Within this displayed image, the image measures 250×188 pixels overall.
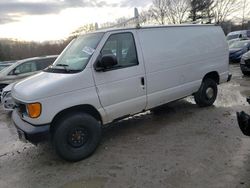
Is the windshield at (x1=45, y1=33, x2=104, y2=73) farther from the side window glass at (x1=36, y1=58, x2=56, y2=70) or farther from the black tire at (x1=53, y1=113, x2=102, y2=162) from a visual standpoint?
the side window glass at (x1=36, y1=58, x2=56, y2=70)

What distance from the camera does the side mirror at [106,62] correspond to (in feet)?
14.4

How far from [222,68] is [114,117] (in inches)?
144

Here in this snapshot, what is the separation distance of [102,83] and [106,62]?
0.39 m

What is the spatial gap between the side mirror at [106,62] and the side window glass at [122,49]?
0.93ft

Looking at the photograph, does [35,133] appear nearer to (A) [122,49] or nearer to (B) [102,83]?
(B) [102,83]

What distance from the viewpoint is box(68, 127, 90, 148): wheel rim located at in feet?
14.2

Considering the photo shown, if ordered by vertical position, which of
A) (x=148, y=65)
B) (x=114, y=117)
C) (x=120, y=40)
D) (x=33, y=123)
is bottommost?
(x=114, y=117)

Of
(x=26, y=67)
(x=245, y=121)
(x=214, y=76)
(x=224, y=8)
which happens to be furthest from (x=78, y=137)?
(x=224, y=8)

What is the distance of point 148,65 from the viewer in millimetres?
5188

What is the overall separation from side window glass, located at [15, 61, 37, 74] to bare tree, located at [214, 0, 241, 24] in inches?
1651

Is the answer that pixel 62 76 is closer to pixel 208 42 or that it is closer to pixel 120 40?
pixel 120 40

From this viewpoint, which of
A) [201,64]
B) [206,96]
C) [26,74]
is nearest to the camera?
[201,64]

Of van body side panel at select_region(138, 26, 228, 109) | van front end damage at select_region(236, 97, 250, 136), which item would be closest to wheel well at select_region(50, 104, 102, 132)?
van body side panel at select_region(138, 26, 228, 109)

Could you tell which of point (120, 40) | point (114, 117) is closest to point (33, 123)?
point (114, 117)
